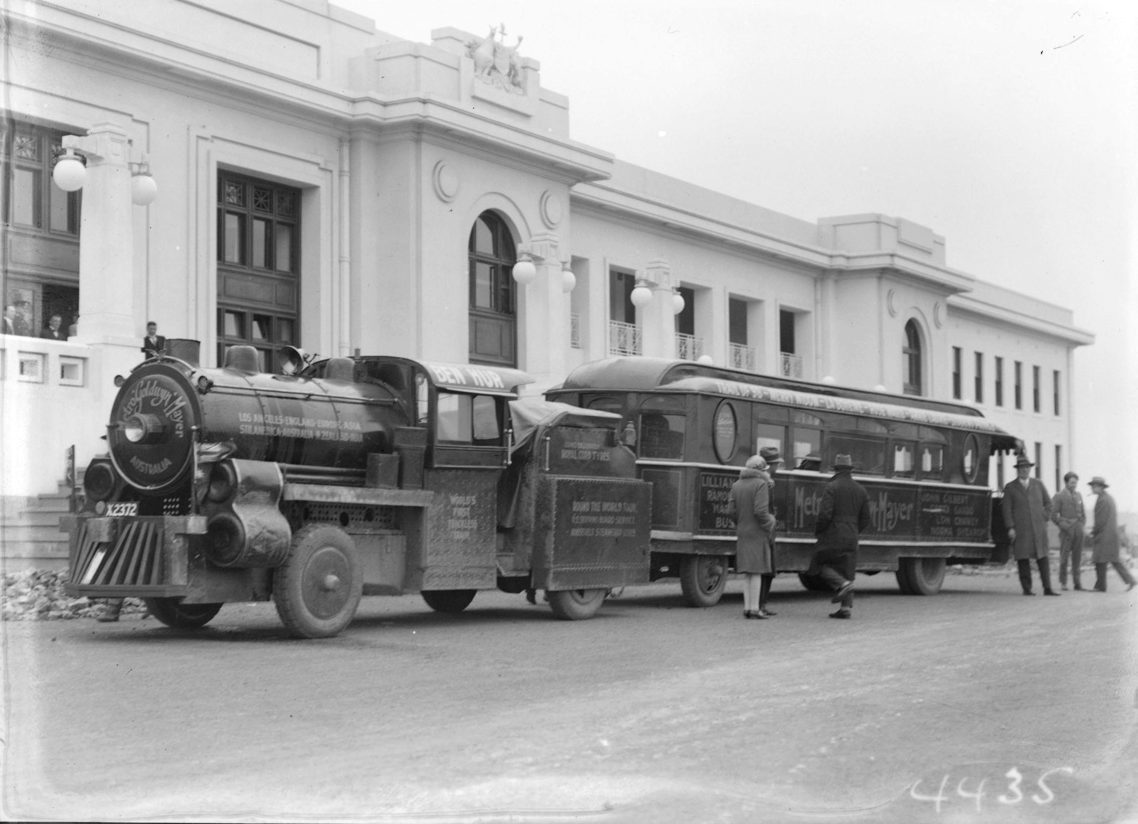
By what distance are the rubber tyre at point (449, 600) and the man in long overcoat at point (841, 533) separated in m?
3.85

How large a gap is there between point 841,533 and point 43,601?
814cm

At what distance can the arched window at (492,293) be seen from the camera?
30.6 m

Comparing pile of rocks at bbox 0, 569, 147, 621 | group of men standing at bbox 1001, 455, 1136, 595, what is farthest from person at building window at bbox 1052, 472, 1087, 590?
pile of rocks at bbox 0, 569, 147, 621

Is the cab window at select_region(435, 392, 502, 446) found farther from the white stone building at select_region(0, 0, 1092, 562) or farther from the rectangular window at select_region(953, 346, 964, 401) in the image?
the rectangular window at select_region(953, 346, 964, 401)

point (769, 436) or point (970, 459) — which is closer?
point (769, 436)

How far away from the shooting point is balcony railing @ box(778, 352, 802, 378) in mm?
44000

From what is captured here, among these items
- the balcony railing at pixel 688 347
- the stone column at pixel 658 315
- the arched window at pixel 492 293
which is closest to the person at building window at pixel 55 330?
the arched window at pixel 492 293

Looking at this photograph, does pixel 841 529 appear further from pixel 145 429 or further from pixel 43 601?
pixel 43 601

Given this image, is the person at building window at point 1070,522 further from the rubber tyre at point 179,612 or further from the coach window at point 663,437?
the rubber tyre at point 179,612

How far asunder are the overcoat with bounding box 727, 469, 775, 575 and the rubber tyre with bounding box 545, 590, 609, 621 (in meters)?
1.59

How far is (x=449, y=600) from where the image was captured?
53.4 ft

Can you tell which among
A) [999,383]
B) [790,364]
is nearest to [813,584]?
[790,364]

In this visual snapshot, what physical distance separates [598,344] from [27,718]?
2825cm

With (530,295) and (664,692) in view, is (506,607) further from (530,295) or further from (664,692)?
(530,295)
